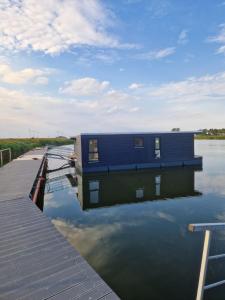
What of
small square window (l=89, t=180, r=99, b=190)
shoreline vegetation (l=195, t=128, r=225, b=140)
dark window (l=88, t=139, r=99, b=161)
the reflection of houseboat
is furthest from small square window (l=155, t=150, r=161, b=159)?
shoreline vegetation (l=195, t=128, r=225, b=140)

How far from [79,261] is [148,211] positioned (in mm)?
5292

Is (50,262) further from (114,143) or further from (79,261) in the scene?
(114,143)

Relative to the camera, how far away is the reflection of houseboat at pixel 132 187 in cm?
1041

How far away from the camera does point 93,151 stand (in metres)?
17.8

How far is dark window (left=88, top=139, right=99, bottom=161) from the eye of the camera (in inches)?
691

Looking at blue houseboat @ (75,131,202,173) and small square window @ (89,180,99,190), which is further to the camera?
blue houseboat @ (75,131,202,173)

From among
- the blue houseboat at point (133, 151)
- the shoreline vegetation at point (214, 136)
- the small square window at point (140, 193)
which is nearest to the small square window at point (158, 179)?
the small square window at point (140, 193)

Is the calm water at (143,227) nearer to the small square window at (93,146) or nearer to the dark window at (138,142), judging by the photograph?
the small square window at (93,146)

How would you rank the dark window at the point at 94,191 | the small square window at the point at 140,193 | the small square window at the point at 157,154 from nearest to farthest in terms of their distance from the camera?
the dark window at the point at 94,191 → the small square window at the point at 140,193 → the small square window at the point at 157,154

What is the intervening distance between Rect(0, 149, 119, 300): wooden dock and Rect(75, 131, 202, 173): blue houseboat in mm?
11874

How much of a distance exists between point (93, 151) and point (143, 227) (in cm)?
1140

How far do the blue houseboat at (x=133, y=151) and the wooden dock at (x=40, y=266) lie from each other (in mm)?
11874

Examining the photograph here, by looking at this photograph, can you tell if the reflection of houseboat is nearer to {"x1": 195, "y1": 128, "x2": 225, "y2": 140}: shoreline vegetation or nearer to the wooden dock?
the wooden dock

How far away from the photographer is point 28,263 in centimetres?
357
